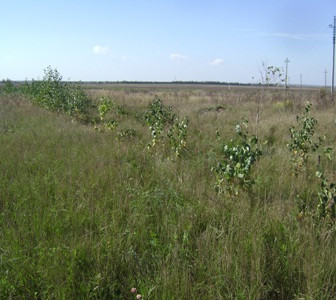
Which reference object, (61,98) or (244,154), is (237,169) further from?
(61,98)

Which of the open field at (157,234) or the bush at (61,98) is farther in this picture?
the bush at (61,98)

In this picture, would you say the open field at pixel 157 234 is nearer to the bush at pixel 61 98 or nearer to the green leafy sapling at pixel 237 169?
the green leafy sapling at pixel 237 169

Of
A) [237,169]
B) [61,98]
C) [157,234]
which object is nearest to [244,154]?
[237,169]

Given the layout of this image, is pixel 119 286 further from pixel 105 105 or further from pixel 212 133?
pixel 105 105

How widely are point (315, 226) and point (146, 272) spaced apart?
1.80 meters

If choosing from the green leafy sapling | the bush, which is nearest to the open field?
the green leafy sapling

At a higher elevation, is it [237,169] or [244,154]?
[244,154]

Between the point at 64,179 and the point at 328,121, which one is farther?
the point at 328,121

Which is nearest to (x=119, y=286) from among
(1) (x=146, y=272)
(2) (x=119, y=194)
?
(1) (x=146, y=272)

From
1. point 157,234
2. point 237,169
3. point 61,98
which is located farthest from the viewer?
point 61,98

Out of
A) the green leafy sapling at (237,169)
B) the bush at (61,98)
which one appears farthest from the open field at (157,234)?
the bush at (61,98)

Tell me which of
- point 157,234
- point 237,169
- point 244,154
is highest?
point 244,154

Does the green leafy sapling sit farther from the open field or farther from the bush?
the bush

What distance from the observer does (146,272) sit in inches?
102
